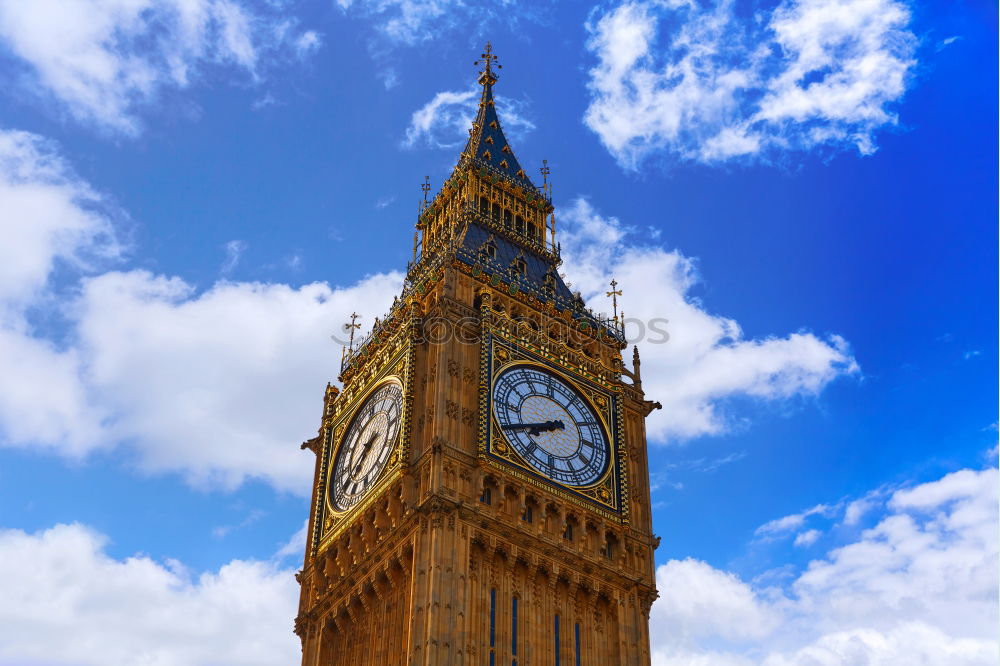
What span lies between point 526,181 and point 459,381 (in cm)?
2809

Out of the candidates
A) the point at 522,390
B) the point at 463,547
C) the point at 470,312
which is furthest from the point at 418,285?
the point at 463,547

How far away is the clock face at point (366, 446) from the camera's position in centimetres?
6356

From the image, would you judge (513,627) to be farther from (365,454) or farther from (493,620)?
(365,454)

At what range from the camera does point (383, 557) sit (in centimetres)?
5909

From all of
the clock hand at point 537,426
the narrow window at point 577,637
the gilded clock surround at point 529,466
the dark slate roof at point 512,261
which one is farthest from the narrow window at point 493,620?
the dark slate roof at point 512,261

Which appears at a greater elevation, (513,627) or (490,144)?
(490,144)

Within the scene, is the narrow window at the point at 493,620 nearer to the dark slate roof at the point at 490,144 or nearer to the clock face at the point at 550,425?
the clock face at the point at 550,425

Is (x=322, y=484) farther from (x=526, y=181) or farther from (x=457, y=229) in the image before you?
(x=526, y=181)

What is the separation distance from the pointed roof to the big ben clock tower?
1405 cm

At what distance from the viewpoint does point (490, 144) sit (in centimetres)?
9075

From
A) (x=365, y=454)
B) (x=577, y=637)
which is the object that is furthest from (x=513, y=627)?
(x=365, y=454)

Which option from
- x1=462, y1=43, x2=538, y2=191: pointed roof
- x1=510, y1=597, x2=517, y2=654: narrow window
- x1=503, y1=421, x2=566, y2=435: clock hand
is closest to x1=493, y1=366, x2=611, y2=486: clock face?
x1=503, y1=421, x2=566, y2=435: clock hand

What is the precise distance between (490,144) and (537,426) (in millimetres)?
32158

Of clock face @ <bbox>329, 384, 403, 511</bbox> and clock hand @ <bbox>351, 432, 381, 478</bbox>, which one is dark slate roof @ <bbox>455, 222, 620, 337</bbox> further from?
clock hand @ <bbox>351, 432, 381, 478</bbox>
